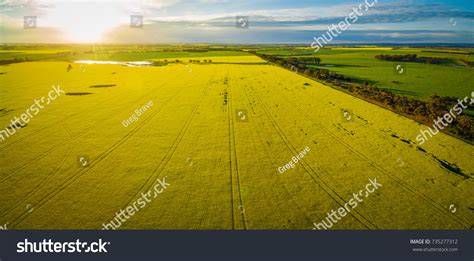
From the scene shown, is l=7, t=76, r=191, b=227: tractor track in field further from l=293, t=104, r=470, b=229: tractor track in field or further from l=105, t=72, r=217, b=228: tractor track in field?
l=293, t=104, r=470, b=229: tractor track in field

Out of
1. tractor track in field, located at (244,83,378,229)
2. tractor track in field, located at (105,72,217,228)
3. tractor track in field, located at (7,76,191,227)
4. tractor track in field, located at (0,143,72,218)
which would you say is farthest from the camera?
tractor track in field, located at (105,72,217,228)

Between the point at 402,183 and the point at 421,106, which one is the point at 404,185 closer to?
the point at 402,183

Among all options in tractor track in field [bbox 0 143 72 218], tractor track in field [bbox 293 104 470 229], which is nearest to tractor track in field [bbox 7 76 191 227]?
tractor track in field [bbox 0 143 72 218]

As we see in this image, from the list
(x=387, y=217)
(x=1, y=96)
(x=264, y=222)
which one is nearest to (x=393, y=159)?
(x=387, y=217)

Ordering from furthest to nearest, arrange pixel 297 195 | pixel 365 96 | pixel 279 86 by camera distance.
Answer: pixel 279 86
pixel 365 96
pixel 297 195

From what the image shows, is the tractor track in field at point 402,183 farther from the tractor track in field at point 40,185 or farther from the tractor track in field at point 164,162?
the tractor track in field at point 40,185

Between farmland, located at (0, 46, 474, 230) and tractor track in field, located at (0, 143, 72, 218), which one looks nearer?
farmland, located at (0, 46, 474, 230)

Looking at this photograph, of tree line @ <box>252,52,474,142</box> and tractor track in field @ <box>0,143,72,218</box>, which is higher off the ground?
tree line @ <box>252,52,474,142</box>
